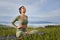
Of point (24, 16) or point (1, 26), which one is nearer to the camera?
point (24, 16)

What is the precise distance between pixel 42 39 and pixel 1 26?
→ 0.73 meters

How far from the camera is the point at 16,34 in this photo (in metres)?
2.42

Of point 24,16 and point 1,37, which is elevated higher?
point 24,16

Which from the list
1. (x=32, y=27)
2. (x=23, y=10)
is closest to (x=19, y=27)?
(x=23, y=10)

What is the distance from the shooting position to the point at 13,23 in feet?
7.70

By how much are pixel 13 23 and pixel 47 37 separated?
16.7 inches

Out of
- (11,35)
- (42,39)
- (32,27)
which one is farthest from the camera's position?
(32,27)

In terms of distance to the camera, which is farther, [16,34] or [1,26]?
[1,26]

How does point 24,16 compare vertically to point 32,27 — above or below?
above

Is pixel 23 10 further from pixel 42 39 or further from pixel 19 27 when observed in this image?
pixel 42 39

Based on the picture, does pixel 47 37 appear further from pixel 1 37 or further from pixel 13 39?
pixel 1 37

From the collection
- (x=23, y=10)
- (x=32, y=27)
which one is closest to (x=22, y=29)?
(x=23, y=10)

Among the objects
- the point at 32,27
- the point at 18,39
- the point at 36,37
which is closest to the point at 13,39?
the point at 18,39

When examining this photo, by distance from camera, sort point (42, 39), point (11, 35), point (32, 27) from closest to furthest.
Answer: point (42, 39), point (11, 35), point (32, 27)
